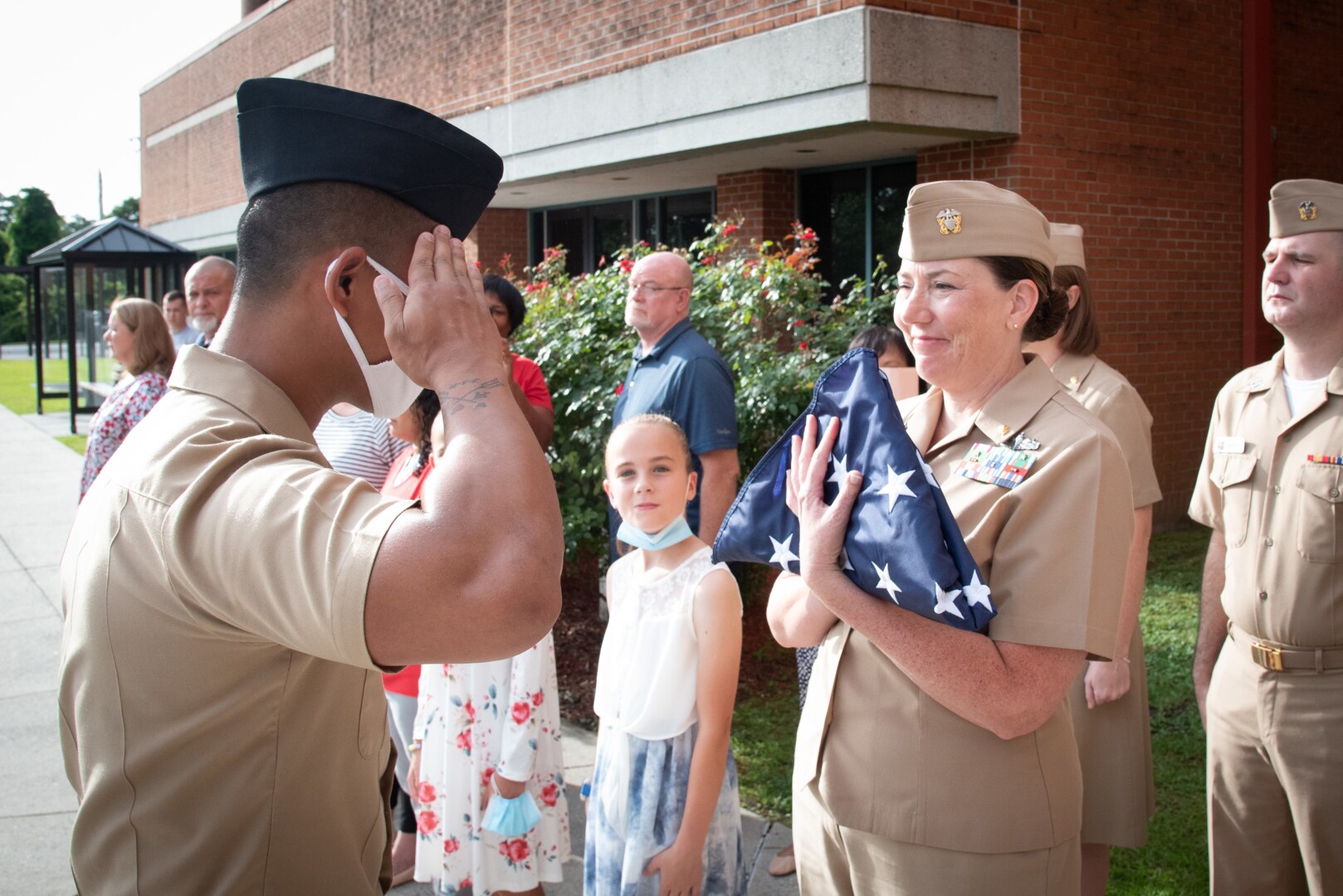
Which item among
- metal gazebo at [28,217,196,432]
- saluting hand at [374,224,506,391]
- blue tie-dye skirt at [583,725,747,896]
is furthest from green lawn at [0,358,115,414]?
saluting hand at [374,224,506,391]

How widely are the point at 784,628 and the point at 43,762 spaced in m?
4.78

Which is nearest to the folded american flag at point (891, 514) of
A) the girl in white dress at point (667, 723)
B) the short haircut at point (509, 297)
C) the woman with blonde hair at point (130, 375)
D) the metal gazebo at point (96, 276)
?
the girl in white dress at point (667, 723)

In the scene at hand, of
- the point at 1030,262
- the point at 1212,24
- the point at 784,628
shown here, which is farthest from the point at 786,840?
the point at 1212,24

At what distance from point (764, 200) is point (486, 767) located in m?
9.16

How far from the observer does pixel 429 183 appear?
157cm

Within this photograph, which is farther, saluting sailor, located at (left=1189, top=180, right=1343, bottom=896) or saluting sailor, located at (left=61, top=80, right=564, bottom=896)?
saluting sailor, located at (left=1189, top=180, right=1343, bottom=896)

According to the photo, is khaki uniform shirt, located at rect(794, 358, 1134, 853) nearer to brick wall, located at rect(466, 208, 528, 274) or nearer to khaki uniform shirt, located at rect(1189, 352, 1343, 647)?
khaki uniform shirt, located at rect(1189, 352, 1343, 647)

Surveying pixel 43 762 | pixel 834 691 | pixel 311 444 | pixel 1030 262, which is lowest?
pixel 43 762

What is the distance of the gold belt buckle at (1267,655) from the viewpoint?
3162mm

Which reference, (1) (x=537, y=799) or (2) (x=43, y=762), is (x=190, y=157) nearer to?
(2) (x=43, y=762)

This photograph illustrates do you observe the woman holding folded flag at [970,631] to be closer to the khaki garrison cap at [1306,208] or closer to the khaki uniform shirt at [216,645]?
the khaki uniform shirt at [216,645]

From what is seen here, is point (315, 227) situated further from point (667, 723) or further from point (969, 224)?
point (667, 723)

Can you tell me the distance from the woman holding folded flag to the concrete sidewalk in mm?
2084

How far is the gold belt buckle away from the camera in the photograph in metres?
3.16
